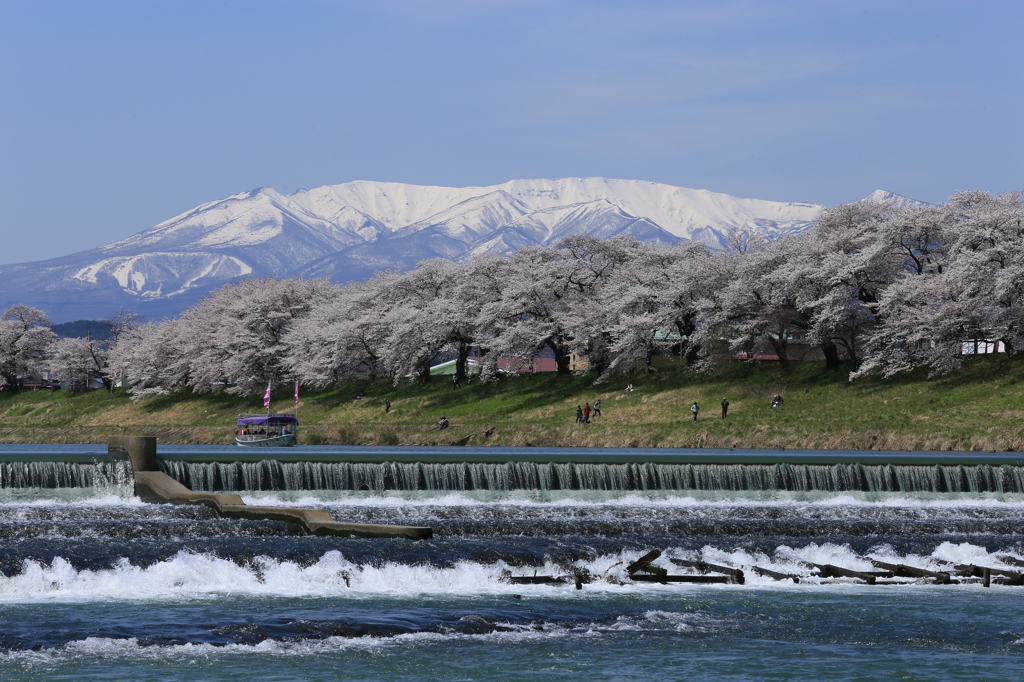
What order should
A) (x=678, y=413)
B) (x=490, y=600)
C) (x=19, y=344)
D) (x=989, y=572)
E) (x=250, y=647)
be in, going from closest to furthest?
(x=250, y=647) < (x=490, y=600) < (x=989, y=572) < (x=678, y=413) < (x=19, y=344)

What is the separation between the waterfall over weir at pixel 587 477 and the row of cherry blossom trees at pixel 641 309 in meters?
26.8

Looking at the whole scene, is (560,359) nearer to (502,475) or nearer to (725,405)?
(725,405)

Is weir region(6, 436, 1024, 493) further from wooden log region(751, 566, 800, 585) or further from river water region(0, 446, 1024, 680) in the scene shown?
wooden log region(751, 566, 800, 585)

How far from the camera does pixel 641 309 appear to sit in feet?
280

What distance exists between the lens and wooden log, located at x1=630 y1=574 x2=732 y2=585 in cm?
2538

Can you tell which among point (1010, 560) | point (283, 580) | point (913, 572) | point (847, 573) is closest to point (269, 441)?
point (283, 580)

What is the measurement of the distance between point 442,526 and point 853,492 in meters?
18.0

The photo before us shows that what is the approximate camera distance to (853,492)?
41938 millimetres

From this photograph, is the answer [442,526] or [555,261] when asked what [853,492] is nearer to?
[442,526]

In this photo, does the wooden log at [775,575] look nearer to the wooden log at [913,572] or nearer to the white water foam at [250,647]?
the wooden log at [913,572]

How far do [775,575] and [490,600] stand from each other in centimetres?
693

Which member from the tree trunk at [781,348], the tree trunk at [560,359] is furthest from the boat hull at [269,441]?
the tree trunk at [781,348]

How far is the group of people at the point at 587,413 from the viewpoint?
2931 inches

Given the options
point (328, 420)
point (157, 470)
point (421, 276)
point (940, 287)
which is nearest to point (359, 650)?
point (157, 470)
